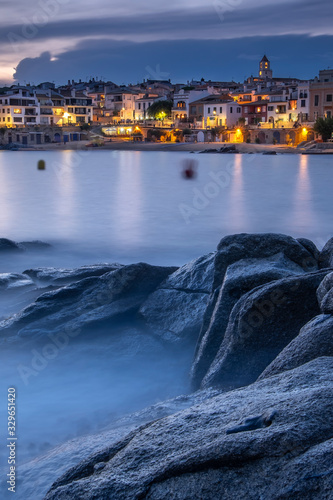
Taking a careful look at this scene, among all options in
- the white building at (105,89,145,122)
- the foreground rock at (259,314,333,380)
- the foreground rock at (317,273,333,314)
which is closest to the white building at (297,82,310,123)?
the white building at (105,89,145,122)

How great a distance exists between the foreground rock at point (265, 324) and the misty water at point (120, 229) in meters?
1.21

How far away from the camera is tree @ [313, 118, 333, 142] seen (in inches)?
2436

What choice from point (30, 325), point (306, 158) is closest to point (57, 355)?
point (30, 325)

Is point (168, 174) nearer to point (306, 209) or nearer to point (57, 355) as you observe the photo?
point (306, 209)

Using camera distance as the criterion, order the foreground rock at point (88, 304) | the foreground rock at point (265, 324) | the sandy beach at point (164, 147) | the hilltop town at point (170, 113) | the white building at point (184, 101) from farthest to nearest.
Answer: the white building at point (184, 101) < the hilltop town at point (170, 113) < the sandy beach at point (164, 147) < the foreground rock at point (88, 304) < the foreground rock at point (265, 324)

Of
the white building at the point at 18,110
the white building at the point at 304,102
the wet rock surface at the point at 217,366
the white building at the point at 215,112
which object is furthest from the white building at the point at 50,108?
the wet rock surface at the point at 217,366

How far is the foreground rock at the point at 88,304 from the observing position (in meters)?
7.94

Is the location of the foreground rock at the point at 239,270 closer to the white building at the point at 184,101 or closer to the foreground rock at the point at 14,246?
the foreground rock at the point at 14,246

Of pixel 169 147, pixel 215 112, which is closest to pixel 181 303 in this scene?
pixel 169 147

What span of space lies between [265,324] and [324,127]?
6056 cm

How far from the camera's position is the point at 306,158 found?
2311 inches

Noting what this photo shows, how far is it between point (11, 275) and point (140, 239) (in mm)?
7526

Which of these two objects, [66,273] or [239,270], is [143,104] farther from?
[239,270]

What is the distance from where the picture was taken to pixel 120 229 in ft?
67.4
